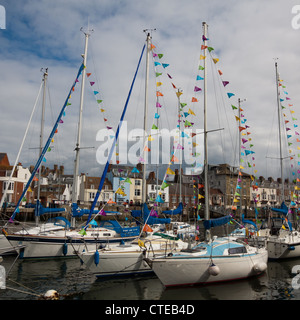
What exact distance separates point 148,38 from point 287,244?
59.8ft

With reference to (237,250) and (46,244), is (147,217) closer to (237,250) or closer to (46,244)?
(237,250)

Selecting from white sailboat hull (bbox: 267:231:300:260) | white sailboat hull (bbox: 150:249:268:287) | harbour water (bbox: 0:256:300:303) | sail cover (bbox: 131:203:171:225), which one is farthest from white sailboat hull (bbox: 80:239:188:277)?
white sailboat hull (bbox: 267:231:300:260)

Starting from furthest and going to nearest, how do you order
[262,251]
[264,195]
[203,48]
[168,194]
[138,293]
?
[264,195]
[168,194]
[203,48]
[262,251]
[138,293]

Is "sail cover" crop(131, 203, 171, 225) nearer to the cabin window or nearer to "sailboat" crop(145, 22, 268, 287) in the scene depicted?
"sailboat" crop(145, 22, 268, 287)

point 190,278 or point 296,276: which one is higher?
point 190,278

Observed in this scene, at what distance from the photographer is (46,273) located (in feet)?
53.3

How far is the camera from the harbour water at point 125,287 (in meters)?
12.5

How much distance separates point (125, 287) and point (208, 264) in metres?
4.24

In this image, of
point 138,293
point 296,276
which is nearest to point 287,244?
point 296,276

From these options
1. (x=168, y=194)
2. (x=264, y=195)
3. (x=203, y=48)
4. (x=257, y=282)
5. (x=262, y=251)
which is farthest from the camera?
(x=264, y=195)

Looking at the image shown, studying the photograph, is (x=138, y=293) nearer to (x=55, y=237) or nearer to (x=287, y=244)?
(x=55, y=237)

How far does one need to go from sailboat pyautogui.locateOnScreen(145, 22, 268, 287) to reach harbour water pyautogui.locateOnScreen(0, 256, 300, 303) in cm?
44
